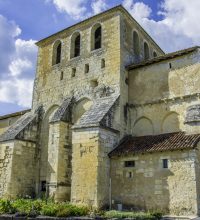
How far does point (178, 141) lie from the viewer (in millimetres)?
14414

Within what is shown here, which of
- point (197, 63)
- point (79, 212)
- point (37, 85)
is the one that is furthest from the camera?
point (37, 85)

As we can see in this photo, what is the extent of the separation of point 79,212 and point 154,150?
15.6 feet

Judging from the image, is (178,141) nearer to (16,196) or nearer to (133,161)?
(133,161)

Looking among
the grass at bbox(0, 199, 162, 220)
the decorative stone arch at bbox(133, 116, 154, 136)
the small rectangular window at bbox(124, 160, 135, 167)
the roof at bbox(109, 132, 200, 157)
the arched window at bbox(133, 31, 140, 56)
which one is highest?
the arched window at bbox(133, 31, 140, 56)

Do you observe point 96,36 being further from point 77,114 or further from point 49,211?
point 49,211

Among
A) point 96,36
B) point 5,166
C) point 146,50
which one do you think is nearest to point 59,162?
point 5,166

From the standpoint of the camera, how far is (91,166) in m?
15.0

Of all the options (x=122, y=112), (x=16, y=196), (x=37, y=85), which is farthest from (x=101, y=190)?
(x=37, y=85)

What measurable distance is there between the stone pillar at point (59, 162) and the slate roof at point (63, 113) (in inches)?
11.3

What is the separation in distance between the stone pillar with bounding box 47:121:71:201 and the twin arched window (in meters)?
6.03

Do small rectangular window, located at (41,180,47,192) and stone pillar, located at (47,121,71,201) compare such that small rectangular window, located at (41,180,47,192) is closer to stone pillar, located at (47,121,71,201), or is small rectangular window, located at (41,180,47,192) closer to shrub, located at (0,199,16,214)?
stone pillar, located at (47,121,71,201)

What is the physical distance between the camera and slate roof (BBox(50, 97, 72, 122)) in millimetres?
18484

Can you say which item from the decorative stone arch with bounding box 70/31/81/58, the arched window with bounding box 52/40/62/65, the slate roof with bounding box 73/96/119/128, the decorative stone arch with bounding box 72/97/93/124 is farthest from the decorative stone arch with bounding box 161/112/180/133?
the arched window with bounding box 52/40/62/65

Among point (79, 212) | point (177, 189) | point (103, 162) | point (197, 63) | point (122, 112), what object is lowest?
point (79, 212)
